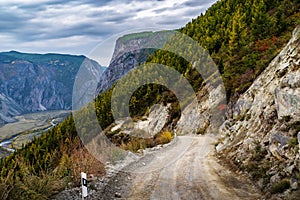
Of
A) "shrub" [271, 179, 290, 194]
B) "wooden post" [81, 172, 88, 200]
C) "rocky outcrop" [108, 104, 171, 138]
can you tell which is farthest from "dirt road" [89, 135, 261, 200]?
"rocky outcrop" [108, 104, 171, 138]

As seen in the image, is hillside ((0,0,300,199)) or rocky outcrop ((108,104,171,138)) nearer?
hillside ((0,0,300,199))

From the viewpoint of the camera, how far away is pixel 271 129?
1115cm

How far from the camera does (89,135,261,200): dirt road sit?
869cm

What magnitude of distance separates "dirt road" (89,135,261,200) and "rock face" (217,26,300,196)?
0.80 meters

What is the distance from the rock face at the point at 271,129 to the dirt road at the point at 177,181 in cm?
80

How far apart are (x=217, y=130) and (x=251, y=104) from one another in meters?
6.70

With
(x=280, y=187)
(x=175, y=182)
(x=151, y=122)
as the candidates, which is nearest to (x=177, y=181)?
(x=175, y=182)

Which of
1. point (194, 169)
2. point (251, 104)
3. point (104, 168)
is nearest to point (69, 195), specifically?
point (104, 168)

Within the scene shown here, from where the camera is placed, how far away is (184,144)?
18906 mm

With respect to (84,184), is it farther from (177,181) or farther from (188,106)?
(188,106)

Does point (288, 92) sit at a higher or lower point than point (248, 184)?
higher

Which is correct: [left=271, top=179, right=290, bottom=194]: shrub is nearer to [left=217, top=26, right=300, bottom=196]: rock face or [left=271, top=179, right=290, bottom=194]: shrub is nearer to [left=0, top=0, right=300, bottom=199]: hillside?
[left=0, top=0, right=300, bottom=199]: hillside

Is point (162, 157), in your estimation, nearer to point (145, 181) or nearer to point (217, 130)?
point (145, 181)

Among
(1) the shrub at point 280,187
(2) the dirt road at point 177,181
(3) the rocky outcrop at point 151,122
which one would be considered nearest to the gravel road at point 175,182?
(2) the dirt road at point 177,181
